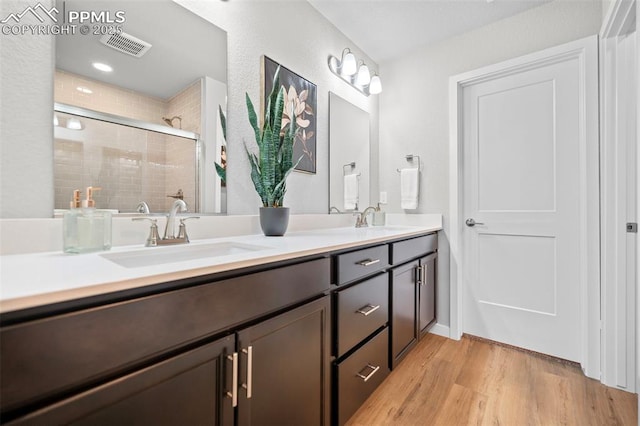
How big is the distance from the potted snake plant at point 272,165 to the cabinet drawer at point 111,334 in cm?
60

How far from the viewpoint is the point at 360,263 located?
52.5 inches

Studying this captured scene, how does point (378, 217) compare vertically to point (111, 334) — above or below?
above

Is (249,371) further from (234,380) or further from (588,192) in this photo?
(588,192)

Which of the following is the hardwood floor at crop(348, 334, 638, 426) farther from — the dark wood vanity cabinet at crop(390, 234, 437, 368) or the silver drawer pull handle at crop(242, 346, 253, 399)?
the silver drawer pull handle at crop(242, 346, 253, 399)

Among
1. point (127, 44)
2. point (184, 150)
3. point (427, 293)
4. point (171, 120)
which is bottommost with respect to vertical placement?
point (427, 293)

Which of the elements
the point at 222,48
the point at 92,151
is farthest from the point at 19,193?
the point at 222,48

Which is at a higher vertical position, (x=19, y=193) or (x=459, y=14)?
(x=459, y=14)

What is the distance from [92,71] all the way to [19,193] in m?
0.50

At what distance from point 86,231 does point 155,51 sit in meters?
0.82

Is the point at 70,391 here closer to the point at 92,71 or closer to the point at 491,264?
the point at 92,71

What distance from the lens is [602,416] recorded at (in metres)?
1.40

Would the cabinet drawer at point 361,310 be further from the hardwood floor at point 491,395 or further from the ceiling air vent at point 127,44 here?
the ceiling air vent at point 127,44

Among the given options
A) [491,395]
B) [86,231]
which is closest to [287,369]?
[86,231]

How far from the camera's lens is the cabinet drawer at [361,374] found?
48.0 inches
